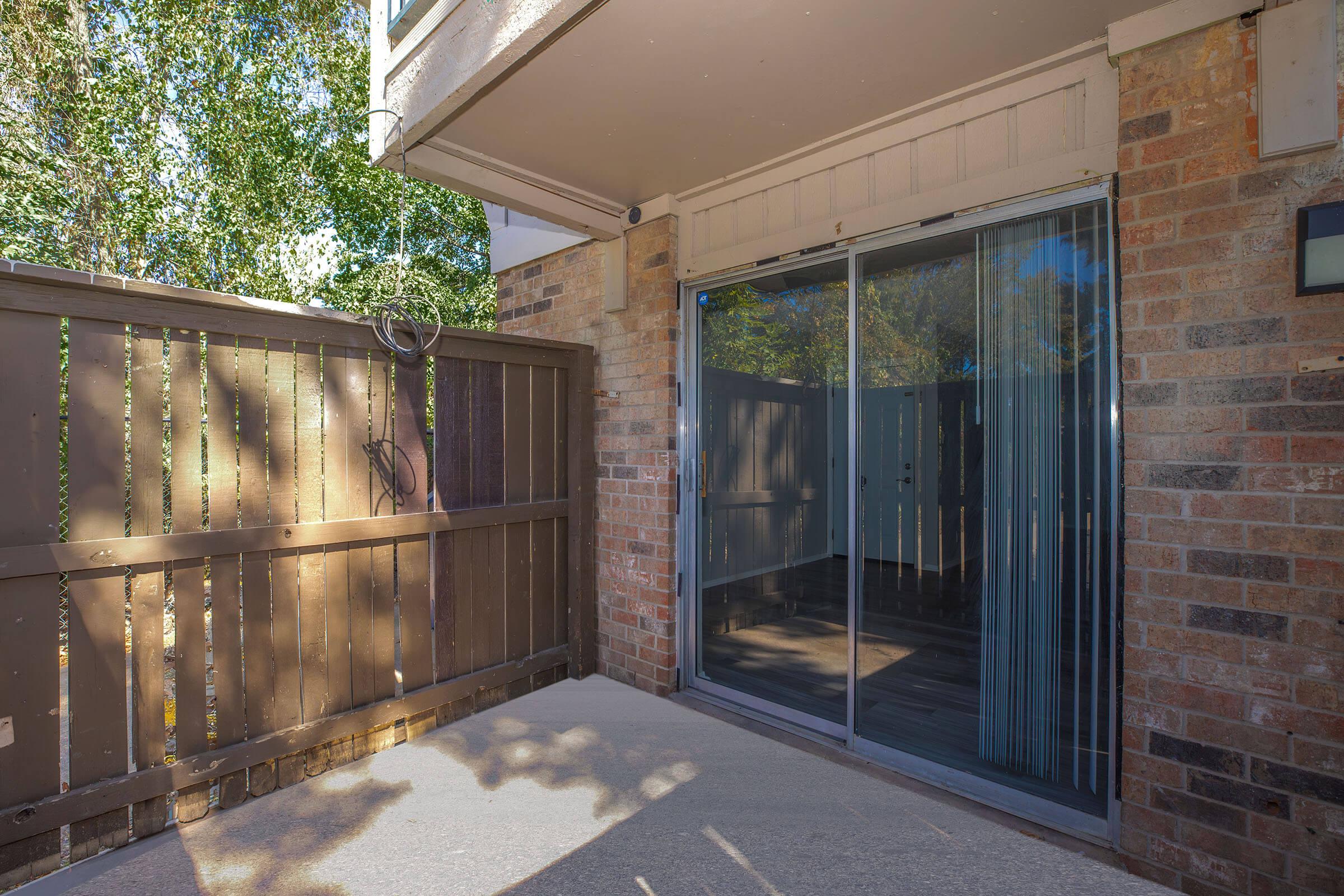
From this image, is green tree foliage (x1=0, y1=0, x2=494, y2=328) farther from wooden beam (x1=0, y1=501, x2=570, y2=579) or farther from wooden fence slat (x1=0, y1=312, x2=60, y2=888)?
wooden fence slat (x1=0, y1=312, x2=60, y2=888)

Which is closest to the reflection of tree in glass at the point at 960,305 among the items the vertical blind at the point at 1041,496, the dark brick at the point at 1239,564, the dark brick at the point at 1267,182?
the vertical blind at the point at 1041,496

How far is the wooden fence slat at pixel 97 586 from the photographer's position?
6.34 feet

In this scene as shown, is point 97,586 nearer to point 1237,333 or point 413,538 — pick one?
point 413,538

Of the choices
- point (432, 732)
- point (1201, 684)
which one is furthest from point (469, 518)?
point (1201, 684)

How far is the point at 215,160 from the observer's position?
720 centimetres

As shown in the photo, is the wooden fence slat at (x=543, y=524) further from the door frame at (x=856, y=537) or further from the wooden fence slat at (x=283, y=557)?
the wooden fence slat at (x=283, y=557)

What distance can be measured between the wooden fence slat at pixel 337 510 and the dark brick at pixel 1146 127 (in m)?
2.87

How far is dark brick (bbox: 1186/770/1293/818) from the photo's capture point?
64.6 inches

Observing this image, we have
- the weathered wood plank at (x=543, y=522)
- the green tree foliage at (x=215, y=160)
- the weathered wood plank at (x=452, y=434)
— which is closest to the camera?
the weathered wood plank at (x=452, y=434)

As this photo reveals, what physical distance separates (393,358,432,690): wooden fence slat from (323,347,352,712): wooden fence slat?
0.74 feet

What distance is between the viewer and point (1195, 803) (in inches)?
69.6

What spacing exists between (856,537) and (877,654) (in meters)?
0.52

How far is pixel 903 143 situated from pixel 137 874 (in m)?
3.53

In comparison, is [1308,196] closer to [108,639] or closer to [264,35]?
[108,639]
